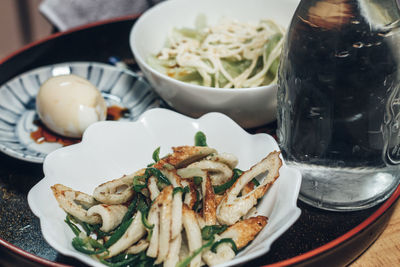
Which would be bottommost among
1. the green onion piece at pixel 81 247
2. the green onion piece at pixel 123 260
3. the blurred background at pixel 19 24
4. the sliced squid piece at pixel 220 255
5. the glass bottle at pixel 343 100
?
the blurred background at pixel 19 24

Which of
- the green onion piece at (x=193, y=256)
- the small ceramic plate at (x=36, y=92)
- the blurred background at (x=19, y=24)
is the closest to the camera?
the green onion piece at (x=193, y=256)

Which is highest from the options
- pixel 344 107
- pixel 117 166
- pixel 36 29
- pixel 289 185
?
pixel 344 107

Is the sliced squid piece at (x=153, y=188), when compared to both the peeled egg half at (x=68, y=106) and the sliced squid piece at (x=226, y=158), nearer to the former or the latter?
the sliced squid piece at (x=226, y=158)

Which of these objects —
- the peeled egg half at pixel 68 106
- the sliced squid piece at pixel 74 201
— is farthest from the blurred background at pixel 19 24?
the sliced squid piece at pixel 74 201

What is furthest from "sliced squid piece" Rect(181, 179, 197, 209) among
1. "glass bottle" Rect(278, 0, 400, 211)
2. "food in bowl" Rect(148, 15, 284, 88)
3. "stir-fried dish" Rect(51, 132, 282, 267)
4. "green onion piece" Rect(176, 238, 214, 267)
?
"food in bowl" Rect(148, 15, 284, 88)

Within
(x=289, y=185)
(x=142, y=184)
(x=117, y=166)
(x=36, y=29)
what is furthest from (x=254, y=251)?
(x=36, y=29)

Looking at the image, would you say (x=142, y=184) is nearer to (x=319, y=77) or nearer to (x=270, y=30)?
(x=319, y=77)

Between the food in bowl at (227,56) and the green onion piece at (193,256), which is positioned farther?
the food in bowl at (227,56)

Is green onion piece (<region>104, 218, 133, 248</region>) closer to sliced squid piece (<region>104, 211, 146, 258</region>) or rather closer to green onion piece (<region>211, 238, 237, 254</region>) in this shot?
sliced squid piece (<region>104, 211, 146, 258</region>)
